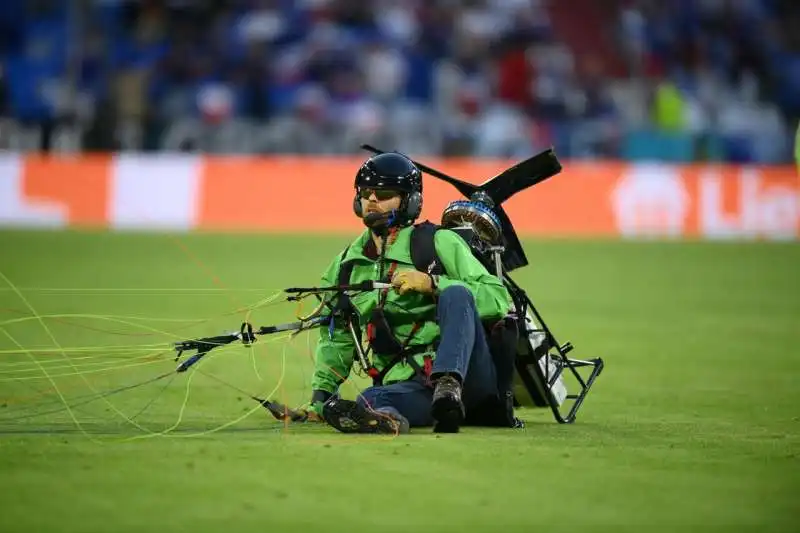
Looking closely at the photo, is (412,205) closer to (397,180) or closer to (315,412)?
(397,180)

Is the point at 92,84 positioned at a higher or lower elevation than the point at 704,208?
higher

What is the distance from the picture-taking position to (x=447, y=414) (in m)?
8.14

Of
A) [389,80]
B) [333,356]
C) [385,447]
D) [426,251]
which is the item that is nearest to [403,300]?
[426,251]

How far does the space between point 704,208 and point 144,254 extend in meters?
12.1

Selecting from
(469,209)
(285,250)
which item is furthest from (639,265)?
(469,209)

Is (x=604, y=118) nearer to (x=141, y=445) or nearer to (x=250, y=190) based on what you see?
(x=250, y=190)

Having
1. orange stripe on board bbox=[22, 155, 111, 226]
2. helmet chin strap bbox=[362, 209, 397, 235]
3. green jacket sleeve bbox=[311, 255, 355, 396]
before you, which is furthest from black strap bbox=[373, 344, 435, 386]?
orange stripe on board bbox=[22, 155, 111, 226]

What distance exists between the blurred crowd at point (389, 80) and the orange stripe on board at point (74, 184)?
0.36 meters

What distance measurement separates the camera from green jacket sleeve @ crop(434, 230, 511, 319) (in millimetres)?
8477

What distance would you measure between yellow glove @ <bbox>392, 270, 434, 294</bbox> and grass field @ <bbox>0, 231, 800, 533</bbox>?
0.84 m

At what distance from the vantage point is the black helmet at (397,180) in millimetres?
8680

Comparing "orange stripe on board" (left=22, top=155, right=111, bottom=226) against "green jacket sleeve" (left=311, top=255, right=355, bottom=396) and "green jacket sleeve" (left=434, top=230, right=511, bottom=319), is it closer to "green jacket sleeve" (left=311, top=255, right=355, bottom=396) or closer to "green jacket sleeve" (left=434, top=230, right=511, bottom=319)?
"green jacket sleeve" (left=311, top=255, right=355, bottom=396)

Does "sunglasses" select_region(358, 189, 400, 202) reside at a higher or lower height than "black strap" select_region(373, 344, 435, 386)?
higher

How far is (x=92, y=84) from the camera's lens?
29.4m
